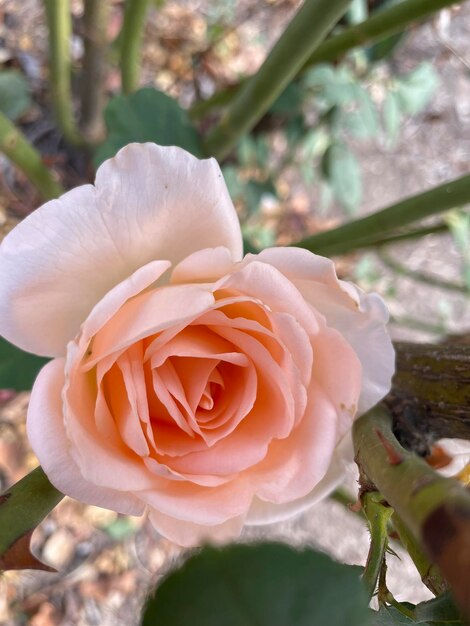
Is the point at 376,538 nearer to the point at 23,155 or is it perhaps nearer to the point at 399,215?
the point at 399,215

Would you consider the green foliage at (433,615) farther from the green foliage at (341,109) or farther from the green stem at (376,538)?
the green foliage at (341,109)

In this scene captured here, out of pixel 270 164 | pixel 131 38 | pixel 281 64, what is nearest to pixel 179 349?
pixel 281 64

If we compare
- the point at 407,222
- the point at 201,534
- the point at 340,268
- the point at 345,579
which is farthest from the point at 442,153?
the point at 345,579

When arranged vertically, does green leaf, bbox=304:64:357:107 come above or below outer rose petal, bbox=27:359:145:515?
below

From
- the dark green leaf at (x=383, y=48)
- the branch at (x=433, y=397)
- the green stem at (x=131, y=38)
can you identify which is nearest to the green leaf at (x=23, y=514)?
the branch at (x=433, y=397)

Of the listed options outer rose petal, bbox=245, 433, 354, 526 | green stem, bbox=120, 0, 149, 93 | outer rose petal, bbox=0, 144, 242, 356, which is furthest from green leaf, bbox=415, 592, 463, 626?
green stem, bbox=120, 0, 149, 93

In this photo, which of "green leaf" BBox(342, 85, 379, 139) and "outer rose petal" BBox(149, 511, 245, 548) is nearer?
"outer rose petal" BBox(149, 511, 245, 548)

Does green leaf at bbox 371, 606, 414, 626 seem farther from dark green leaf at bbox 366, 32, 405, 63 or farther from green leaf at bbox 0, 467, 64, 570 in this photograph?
dark green leaf at bbox 366, 32, 405, 63
